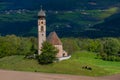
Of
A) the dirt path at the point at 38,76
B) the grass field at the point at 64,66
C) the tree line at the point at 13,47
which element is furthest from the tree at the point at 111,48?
the dirt path at the point at 38,76

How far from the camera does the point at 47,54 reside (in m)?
110

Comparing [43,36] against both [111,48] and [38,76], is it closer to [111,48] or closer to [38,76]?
[38,76]

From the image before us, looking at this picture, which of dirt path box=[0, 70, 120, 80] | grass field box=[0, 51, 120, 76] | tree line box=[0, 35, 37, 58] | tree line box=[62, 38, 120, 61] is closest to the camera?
dirt path box=[0, 70, 120, 80]

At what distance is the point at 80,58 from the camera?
12550 centimetres

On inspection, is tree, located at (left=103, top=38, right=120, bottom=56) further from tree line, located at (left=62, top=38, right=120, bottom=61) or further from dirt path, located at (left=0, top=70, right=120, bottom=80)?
dirt path, located at (left=0, top=70, right=120, bottom=80)

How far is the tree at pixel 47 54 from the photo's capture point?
358ft

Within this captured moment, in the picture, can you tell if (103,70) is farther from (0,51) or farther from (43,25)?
(0,51)

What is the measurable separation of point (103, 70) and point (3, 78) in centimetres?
2144

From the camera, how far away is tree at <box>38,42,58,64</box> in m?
109

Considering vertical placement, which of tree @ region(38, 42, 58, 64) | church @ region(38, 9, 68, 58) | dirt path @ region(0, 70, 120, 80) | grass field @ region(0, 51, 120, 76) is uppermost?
church @ region(38, 9, 68, 58)

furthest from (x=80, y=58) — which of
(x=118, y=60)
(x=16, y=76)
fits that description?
(x=16, y=76)

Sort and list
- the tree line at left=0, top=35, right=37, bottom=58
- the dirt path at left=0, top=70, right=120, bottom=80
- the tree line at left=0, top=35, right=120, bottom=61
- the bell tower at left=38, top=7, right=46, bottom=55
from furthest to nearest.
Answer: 1. the tree line at left=0, top=35, right=37, bottom=58
2. the tree line at left=0, top=35, right=120, bottom=61
3. the bell tower at left=38, top=7, right=46, bottom=55
4. the dirt path at left=0, top=70, right=120, bottom=80

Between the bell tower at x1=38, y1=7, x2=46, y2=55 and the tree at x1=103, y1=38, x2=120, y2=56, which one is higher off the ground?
the bell tower at x1=38, y1=7, x2=46, y2=55

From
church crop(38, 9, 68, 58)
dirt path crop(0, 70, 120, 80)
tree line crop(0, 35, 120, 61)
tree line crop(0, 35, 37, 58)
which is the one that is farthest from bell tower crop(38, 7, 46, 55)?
dirt path crop(0, 70, 120, 80)
